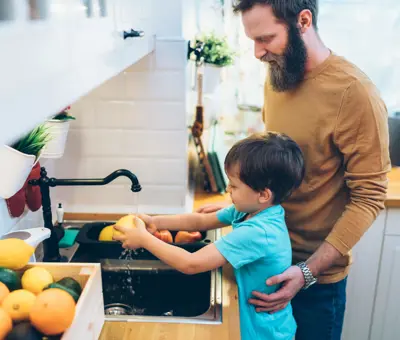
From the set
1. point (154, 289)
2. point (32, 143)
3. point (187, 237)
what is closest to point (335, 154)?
point (187, 237)

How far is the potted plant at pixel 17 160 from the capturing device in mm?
1099

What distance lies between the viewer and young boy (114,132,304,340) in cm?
112

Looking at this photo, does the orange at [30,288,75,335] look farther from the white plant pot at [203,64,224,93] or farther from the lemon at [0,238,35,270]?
the white plant pot at [203,64,224,93]

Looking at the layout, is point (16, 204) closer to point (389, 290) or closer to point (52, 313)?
point (52, 313)

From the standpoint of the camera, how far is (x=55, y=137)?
4.73 feet

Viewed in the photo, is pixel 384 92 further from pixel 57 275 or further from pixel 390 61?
pixel 57 275

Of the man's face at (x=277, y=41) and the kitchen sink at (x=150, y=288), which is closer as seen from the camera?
the man's face at (x=277, y=41)

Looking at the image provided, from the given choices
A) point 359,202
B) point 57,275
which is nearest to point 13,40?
point 57,275

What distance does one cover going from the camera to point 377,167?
1218mm

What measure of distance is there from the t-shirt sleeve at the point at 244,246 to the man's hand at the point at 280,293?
0.32 ft

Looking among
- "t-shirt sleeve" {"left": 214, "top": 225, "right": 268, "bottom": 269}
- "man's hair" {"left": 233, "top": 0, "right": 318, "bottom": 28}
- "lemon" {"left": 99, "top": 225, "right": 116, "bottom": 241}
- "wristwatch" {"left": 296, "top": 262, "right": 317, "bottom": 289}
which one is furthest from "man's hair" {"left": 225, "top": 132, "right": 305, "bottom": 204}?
"lemon" {"left": 99, "top": 225, "right": 116, "bottom": 241}

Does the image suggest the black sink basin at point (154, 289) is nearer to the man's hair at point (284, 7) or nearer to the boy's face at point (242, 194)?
the boy's face at point (242, 194)

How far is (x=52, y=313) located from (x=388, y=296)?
1.59m

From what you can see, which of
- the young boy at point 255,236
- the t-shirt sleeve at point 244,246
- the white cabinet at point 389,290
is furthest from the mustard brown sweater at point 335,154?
the white cabinet at point 389,290
